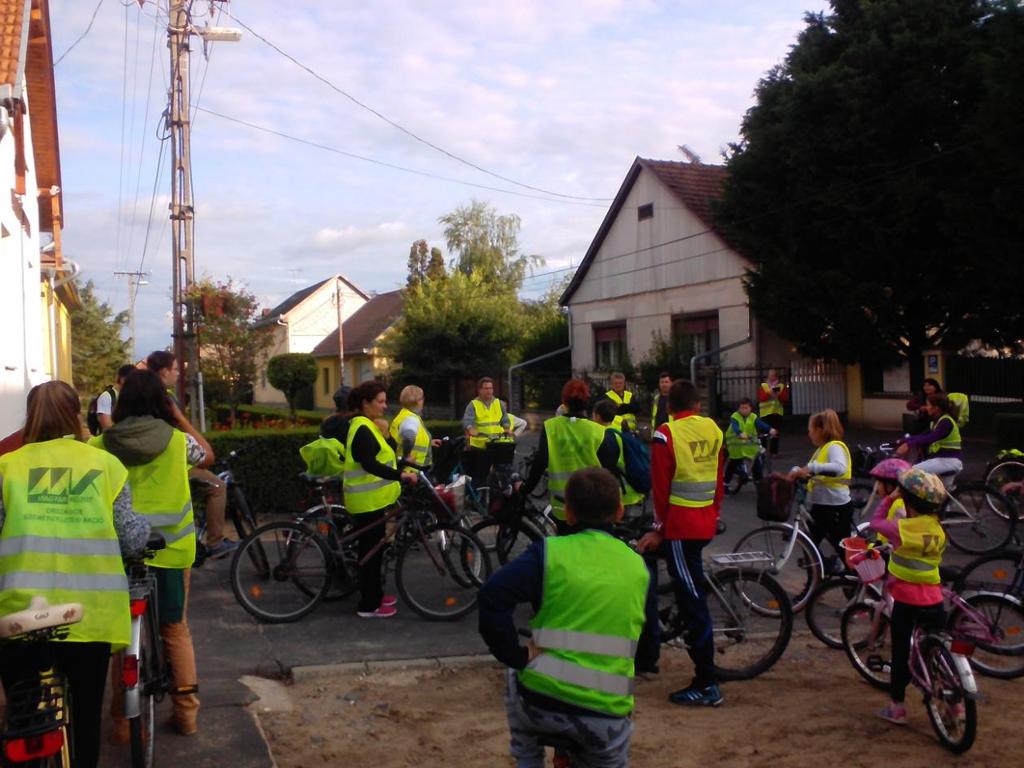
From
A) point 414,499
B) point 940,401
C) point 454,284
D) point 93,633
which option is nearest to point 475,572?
point 414,499

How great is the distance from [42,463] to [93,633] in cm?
66

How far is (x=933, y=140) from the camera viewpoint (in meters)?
20.1

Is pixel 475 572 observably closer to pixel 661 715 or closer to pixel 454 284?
pixel 661 715

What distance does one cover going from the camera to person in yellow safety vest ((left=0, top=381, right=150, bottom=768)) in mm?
3664

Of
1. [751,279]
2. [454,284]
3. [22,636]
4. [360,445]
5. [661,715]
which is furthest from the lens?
[454,284]

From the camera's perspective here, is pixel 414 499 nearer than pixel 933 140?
Yes

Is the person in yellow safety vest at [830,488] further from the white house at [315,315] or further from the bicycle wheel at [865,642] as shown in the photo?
the white house at [315,315]

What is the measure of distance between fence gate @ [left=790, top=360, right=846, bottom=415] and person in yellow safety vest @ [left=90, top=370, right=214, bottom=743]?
20942 mm

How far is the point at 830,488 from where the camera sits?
802 cm

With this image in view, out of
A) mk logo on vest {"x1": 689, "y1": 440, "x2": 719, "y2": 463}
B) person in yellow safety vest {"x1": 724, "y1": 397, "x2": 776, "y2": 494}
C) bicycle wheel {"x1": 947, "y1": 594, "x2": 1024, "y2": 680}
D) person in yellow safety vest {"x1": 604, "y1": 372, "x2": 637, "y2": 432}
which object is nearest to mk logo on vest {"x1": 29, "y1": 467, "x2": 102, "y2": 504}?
mk logo on vest {"x1": 689, "y1": 440, "x2": 719, "y2": 463}

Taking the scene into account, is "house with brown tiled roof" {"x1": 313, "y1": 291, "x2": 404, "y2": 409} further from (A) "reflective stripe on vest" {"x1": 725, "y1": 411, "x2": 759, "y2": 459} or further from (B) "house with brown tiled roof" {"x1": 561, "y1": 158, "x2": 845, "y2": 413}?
(A) "reflective stripe on vest" {"x1": 725, "y1": 411, "x2": 759, "y2": 459}

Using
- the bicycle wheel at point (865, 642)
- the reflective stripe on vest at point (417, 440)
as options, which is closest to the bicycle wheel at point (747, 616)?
the bicycle wheel at point (865, 642)

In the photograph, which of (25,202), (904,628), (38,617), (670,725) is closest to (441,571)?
(670,725)

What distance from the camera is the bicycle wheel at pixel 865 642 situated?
6105 millimetres
